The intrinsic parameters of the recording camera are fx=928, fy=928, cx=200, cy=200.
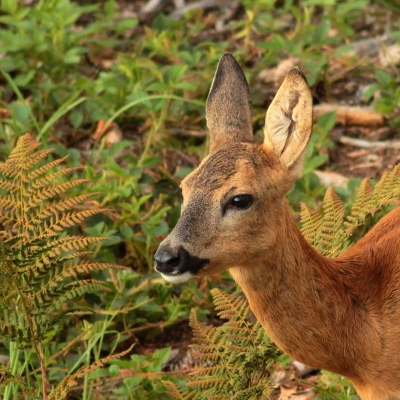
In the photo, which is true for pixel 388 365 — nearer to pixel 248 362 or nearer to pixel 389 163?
pixel 248 362

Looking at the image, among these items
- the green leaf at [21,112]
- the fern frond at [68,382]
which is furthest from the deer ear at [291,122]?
the green leaf at [21,112]

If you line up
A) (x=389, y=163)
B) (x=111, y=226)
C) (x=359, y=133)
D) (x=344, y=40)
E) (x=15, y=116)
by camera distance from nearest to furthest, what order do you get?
(x=111, y=226) → (x=15, y=116) → (x=389, y=163) → (x=359, y=133) → (x=344, y=40)

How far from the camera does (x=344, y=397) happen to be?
4.20m

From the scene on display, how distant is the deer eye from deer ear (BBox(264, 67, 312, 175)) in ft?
0.84

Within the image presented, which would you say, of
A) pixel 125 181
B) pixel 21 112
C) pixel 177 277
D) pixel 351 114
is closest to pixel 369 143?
pixel 351 114

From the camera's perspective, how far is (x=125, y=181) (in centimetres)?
537

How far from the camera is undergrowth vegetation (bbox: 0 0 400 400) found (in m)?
3.85

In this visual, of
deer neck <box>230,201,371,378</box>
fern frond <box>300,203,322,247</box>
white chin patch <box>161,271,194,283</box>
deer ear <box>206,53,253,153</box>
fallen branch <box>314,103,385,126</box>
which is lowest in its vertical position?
fallen branch <box>314,103,385,126</box>

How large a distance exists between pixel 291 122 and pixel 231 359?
3.39 ft

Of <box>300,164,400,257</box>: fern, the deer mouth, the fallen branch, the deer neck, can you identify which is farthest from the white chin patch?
the fallen branch

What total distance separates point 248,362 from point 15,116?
2.60 meters

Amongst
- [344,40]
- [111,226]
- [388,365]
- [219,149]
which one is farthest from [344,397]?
[344,40]

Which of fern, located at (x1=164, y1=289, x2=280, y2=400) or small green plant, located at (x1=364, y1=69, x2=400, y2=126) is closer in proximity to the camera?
fern, located at (x1=164, y1=289, x2=280, y2=400)

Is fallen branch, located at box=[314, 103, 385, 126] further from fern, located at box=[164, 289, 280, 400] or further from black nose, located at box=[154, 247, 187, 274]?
black nose, located at box=[154, 247, 187, 274]
